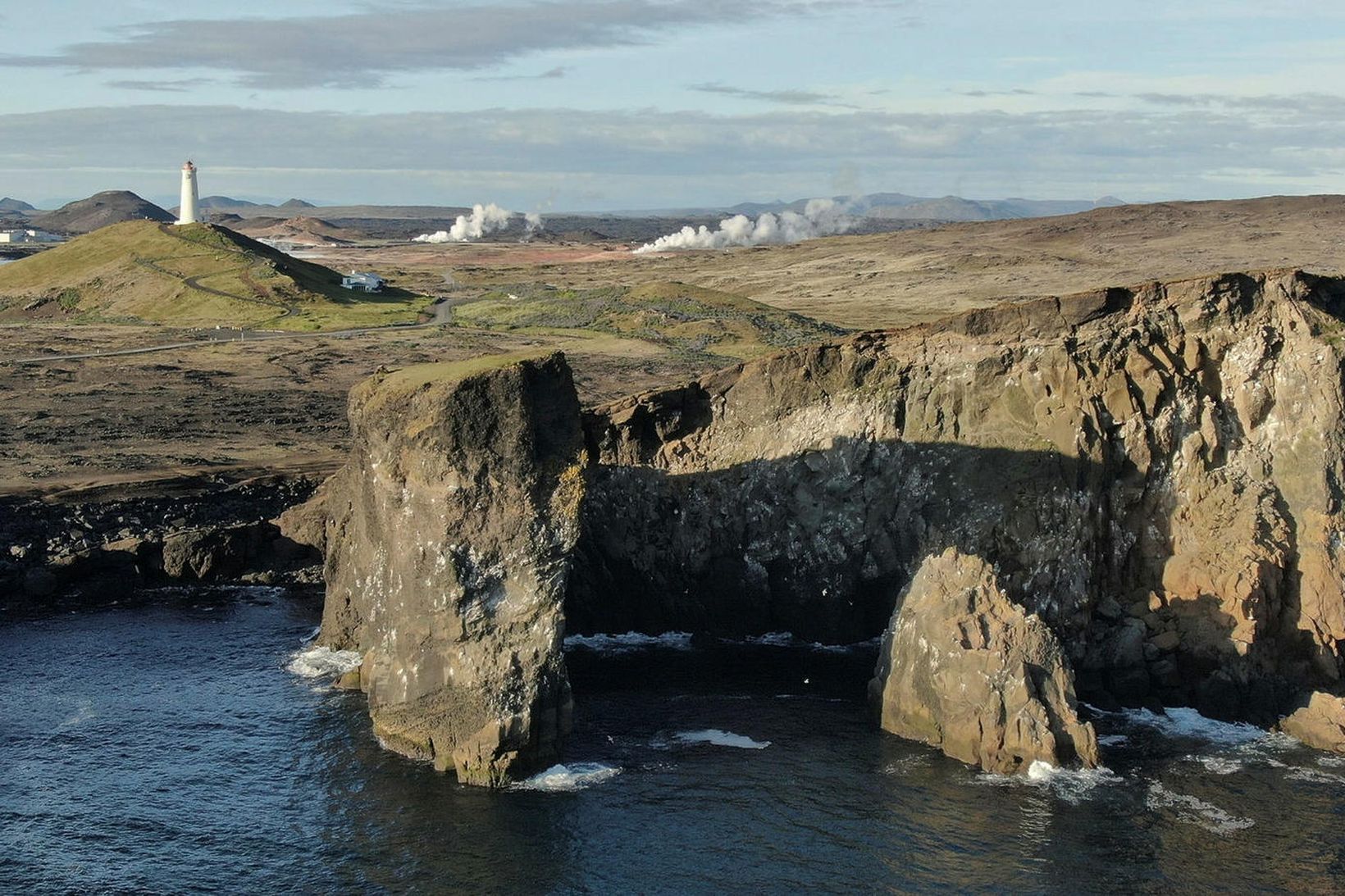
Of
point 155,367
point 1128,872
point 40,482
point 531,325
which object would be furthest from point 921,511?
point 531,325

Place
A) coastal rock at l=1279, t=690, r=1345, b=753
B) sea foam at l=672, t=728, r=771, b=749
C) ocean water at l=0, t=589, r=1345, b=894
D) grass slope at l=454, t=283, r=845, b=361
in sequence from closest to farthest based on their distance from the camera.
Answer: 1. ocean water at l=0, t=589, r=1345, b=894
2. coastal rock at l=1279, t=690, r=1345, b=753
3. sea foam at l=672, t=728, r=771, b=749
4. grass slope at l=454, t=283, r=845, b=361

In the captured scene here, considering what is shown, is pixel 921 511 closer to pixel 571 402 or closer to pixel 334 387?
pixel 571 402

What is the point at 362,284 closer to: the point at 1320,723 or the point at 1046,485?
the point at 1046,485

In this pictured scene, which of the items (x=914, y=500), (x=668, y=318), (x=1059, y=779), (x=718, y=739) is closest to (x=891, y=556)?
(x=914, y=500)

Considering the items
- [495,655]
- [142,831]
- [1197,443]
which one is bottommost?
[142,831]

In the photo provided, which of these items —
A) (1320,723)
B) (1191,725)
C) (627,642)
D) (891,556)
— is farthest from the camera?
(627,642)

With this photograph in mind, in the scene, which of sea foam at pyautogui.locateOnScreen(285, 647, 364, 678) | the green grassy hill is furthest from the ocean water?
the green grassy hill

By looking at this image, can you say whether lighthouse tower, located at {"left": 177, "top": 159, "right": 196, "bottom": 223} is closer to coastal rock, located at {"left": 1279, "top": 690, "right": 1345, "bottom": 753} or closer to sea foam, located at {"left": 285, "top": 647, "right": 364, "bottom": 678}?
sea foam, located at {"left": 285, "top": 647, "right": 364, "bottom": 678}
